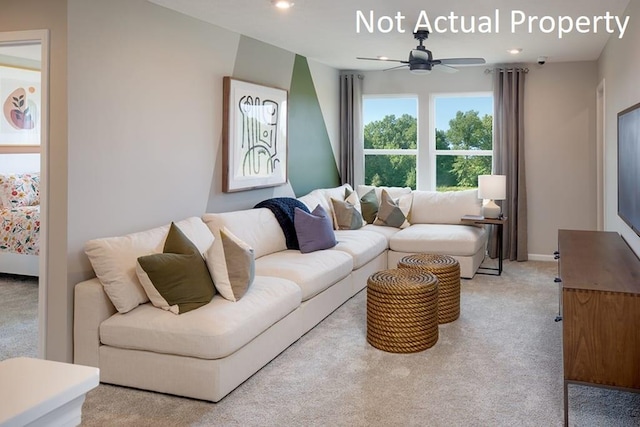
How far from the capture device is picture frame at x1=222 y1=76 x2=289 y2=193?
4.87 metres

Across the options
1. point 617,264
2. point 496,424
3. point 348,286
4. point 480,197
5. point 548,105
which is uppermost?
point 548,105

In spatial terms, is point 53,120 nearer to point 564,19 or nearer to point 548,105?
point 564,19

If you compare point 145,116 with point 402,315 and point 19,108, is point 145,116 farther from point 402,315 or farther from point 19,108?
point 19,108

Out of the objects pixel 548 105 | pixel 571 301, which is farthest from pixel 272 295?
pixel 548 105

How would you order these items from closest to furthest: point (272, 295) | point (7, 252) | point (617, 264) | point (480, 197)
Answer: point (617, 264) → point (272, 295) → point (7, 252) → point (480, 197)

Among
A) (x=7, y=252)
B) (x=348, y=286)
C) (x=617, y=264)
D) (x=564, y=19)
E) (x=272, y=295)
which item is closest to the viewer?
(x=617, y=264)

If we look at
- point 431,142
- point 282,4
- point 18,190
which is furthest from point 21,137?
point 431,142

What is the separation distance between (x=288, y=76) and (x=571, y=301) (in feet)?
13.7

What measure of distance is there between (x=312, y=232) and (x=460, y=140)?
3.23 m

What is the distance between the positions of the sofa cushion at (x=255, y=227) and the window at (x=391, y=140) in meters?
3.02

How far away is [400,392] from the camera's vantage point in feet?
10.0

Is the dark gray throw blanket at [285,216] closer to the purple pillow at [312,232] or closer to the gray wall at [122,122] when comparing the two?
the purple pillow at [312,232]

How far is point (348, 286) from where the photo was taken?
16.3ft

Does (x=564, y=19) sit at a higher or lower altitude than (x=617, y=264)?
higher
